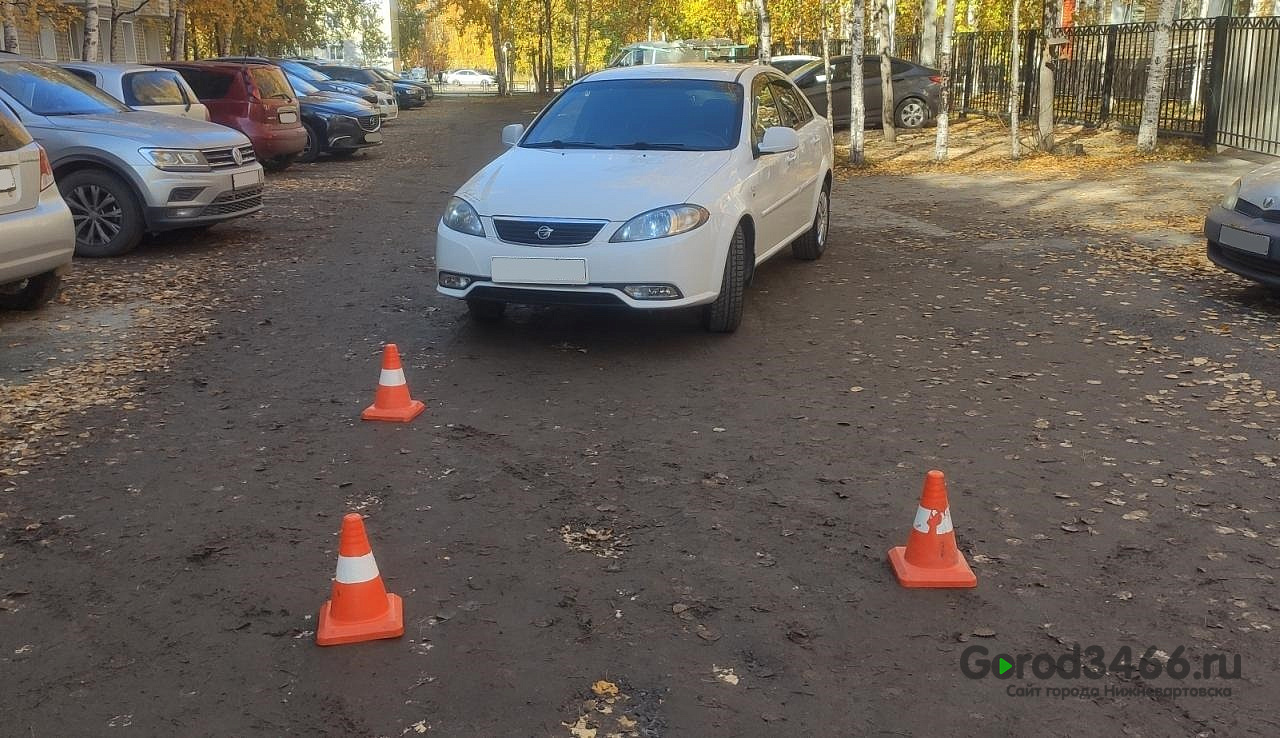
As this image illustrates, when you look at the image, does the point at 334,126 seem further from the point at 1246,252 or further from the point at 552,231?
the point at 1246,252

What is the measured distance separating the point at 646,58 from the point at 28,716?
35235 mm

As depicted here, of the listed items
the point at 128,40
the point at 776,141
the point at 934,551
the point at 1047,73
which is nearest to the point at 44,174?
the point at 776,141

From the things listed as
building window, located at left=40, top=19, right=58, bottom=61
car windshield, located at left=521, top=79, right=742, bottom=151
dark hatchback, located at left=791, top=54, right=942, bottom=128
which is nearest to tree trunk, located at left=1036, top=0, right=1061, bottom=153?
dark hatchback, located at left=791, top=54, right=942, bottom=128

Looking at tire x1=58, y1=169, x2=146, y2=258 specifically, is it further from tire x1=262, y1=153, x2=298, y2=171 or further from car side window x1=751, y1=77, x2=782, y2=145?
tire x1=262, y1=153, x2=298, y2=171

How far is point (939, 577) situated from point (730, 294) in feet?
11.5

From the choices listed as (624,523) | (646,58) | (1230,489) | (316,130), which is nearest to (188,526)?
(624,523)

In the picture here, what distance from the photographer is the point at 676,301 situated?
6.71 m

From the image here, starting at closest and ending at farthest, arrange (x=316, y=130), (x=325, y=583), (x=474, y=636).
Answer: (x=474, y=636) → (x=325, y=583) → (x=316, y=130)

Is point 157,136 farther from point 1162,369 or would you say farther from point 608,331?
point 1162,369

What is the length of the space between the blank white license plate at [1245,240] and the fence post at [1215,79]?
36.4ft

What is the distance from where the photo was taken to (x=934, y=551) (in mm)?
3930

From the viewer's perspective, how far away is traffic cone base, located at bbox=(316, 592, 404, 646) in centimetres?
352

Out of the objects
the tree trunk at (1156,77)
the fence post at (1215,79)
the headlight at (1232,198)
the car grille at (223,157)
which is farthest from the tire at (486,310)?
the fence post at (1215,79)

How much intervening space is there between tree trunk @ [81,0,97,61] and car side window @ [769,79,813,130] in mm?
15238
